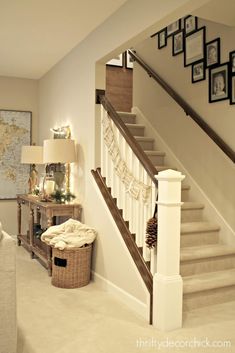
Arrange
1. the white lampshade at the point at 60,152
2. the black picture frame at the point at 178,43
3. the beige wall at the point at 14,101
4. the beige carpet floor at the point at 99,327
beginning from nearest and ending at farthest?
the beige carpet floor at the point at 99,327, the white lampshade at the point at 60,152, the black picture frame at the point at 178,43, the beige wall at the point at 14,101

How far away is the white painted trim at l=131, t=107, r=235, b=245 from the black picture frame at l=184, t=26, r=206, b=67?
0.99m

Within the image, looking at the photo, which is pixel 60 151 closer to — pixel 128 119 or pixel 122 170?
pixel 122 170

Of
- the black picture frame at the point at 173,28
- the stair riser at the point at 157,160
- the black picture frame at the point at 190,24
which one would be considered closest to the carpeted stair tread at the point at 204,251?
the stair riser at the point at 157,160

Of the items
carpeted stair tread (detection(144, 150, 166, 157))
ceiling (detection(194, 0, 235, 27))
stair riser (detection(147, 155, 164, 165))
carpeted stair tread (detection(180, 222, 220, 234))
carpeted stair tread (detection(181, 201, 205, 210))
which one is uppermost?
ceiling (detection(194, 0, 235, 27))

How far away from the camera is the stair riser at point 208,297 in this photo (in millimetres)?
2936

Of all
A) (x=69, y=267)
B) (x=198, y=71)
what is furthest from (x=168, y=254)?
(x=198, y=71)

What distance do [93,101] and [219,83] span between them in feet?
4.27

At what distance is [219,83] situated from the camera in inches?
144

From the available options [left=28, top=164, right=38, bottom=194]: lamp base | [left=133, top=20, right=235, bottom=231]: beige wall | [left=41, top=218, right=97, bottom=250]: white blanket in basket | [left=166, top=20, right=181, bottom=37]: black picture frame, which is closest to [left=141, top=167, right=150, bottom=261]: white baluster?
[left=41, top=218, right=97, bottom=250]: white blanket in basket

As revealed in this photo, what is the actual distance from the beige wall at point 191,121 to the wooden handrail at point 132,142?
1.07 metres

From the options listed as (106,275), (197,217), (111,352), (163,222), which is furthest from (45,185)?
(111,352)

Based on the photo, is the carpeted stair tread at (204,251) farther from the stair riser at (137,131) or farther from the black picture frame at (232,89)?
the stair riser at (137,131)

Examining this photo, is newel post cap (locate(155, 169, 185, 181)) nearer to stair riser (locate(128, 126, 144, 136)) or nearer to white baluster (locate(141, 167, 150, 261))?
white baluster (locate(141, 167, 150, 261))

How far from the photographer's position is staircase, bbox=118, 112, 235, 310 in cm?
299
